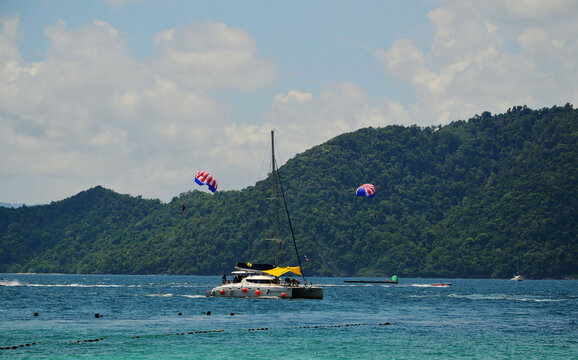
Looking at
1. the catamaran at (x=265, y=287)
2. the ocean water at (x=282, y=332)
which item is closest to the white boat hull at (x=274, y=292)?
the catamaran at (x=265, y=287)

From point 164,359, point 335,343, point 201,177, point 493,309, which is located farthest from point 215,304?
point 164,359

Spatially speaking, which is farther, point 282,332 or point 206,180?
point 206,180

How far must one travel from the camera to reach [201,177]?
10288 cm

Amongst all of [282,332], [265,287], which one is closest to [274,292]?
[265,287]

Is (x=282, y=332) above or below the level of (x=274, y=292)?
below

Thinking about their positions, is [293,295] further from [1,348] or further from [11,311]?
[1,348]

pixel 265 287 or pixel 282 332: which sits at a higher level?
pixel 265 287

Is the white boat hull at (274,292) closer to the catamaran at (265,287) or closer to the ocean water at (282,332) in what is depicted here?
the catamaran at (265,287)

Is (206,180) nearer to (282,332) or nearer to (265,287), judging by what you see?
(265,287)

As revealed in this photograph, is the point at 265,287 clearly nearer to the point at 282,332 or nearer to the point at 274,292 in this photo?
the point at 274,292

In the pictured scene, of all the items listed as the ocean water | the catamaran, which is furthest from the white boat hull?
the ocean water

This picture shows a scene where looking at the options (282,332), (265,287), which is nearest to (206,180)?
(265,287)

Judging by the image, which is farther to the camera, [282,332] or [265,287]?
[265,287]

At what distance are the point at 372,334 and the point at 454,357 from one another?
1244 centimetres
